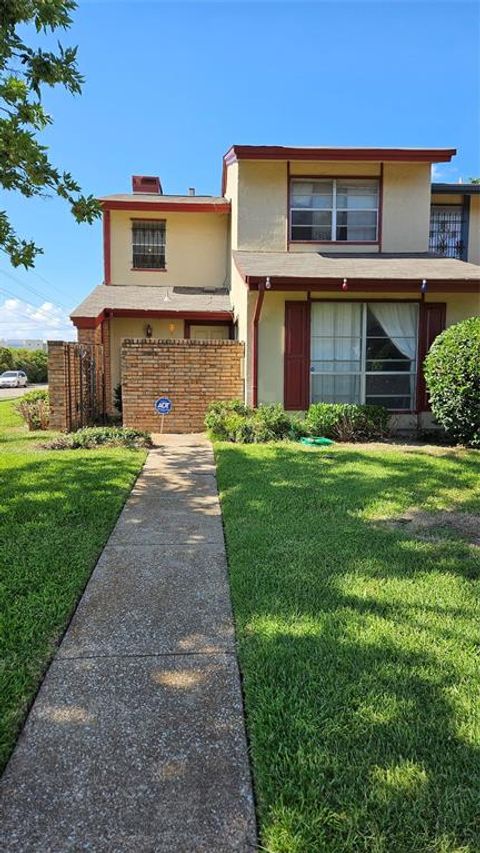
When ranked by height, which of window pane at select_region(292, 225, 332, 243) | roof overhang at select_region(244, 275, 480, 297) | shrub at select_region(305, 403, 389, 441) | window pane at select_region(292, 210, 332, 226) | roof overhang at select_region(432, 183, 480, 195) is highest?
roof overhang at select_region(432, 183, 480, 195)

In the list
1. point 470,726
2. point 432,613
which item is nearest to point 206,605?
point 432,613

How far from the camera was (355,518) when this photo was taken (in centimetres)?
557

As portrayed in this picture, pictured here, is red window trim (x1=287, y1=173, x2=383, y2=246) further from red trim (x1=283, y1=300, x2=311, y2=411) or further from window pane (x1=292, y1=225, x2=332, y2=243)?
red trim (x1=283, y1=300, x2=311, y2=411)

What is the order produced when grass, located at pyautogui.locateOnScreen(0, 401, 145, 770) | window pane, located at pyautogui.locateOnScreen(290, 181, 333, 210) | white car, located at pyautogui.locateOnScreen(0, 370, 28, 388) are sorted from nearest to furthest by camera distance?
grass, located at pyautogui.locateOnScreen(0, 401, 145, 770), window pane, located at pyautogui.locateOnScreen(290, 181, 333, 210), white car, located at pyautogui.locateOnScreen(0, 370, 28, 388)

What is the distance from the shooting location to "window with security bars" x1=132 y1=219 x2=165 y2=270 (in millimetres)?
15570

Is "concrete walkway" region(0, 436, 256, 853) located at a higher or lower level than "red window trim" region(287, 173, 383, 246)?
lower

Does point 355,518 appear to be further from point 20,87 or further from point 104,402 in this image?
point 104,402

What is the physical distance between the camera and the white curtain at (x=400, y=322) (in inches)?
452

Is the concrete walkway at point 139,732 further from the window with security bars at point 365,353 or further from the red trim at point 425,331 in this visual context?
the red trim at point 425,331

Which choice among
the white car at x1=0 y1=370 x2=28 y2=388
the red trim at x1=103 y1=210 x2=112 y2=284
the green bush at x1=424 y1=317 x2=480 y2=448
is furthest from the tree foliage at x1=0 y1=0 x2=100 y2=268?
the white car at x1=0 y1=370 x2=28 y2=388

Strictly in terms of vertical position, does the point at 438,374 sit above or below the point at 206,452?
above

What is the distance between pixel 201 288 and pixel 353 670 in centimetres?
1398

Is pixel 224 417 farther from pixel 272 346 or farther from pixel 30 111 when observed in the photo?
pixel 30 111

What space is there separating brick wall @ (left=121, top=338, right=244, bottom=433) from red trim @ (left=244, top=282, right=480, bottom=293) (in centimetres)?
175
